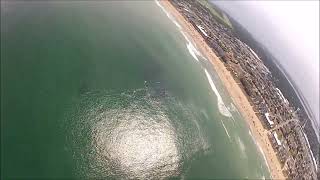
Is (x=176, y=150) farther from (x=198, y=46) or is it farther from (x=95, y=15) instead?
(x=95, y=15)

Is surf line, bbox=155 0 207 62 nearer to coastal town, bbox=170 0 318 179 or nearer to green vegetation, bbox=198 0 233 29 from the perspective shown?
coastal town, bbox=170 0 318 179

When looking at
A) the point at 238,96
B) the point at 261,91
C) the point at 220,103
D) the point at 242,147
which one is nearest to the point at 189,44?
the point at 220,103

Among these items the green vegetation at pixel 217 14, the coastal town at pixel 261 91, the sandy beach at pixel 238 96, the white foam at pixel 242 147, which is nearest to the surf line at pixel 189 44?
the sandy beach at pixel 238 96

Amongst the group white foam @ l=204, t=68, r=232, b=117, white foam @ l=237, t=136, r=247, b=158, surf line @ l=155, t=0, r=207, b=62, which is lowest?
white foam @ l=237, t=136, r=247, b=158

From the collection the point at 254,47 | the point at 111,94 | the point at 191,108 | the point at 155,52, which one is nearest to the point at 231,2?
the point at 254,47

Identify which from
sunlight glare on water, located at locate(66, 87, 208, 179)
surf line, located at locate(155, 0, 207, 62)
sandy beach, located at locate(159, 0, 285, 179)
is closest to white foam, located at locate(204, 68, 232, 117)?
sandy beach, located at locate(159, 0, 285, 179)

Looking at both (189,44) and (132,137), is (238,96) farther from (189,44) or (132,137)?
(132,137)

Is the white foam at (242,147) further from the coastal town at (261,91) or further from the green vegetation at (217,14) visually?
the green vegetation at (217,14)
